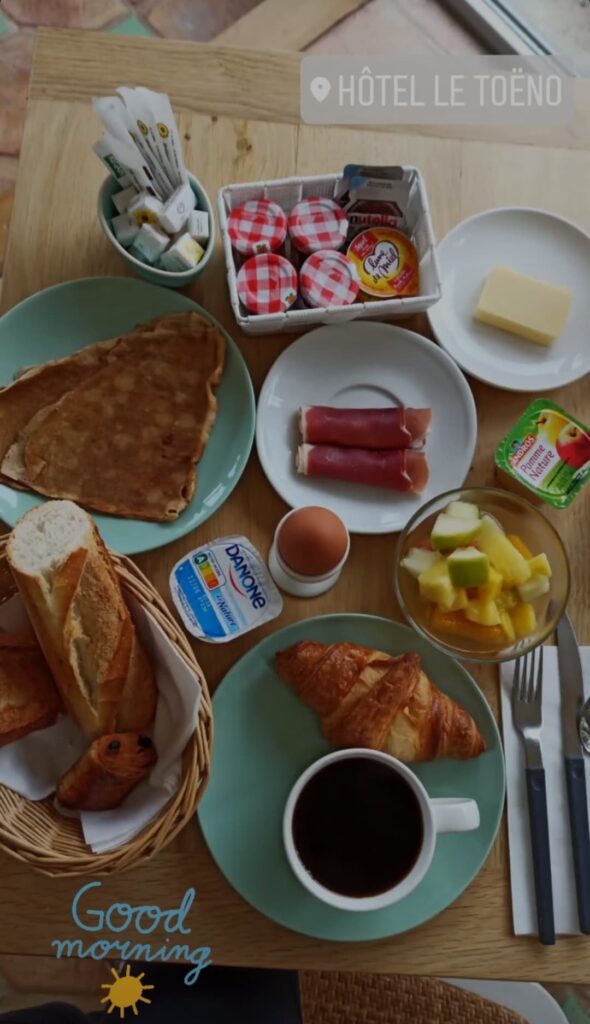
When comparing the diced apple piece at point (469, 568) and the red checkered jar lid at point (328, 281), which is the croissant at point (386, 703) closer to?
the diced apple piece at point (469, 568)

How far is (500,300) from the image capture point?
1.18 metres

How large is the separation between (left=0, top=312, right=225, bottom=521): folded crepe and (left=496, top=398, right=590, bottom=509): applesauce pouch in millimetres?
390

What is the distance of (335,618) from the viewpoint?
3.50 ft

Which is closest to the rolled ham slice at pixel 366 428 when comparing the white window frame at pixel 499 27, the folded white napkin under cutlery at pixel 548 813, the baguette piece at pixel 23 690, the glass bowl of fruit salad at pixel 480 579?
the glass bowl of fruit salad at pixel 480 579

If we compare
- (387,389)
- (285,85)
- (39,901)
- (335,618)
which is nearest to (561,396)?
(387,389)

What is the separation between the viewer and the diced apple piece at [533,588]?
1.01 meters

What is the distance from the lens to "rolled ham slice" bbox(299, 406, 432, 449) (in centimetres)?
111

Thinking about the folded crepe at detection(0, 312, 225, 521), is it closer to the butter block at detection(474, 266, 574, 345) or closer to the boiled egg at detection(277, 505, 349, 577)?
the boiled egg at detection(277, 505, 349, 577)

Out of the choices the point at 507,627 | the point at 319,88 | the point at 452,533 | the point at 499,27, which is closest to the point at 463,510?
the point at 452,533

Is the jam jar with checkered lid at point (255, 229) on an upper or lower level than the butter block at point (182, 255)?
upper

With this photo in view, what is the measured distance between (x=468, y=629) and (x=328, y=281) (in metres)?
0.47

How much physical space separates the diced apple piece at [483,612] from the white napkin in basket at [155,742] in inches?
13.0

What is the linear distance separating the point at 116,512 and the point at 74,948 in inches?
20.1

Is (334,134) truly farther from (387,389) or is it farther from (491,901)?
(491,901)
